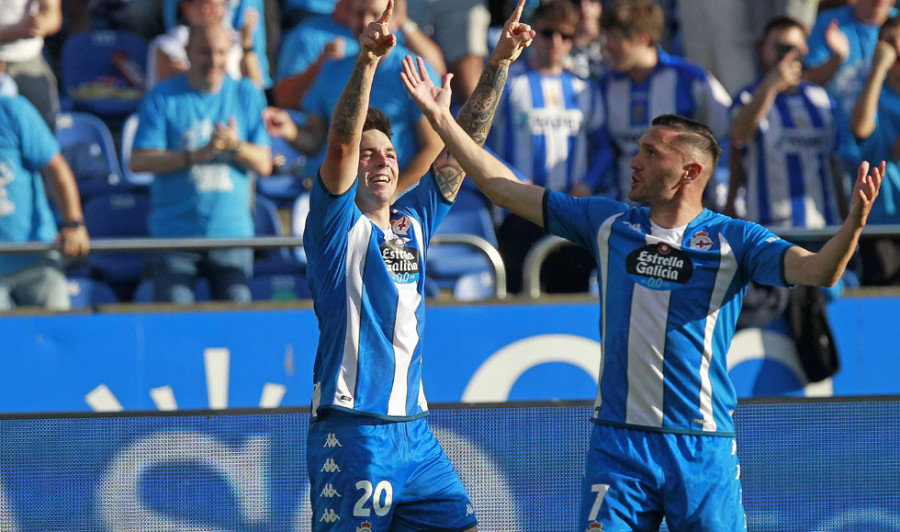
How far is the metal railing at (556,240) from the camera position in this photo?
683cm

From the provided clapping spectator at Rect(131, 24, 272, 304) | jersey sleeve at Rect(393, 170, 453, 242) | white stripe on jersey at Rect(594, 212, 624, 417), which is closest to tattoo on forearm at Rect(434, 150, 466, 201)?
jersey sleeve at Rect(393, 170, 453, 242)

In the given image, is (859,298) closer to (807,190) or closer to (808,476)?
(807,190)

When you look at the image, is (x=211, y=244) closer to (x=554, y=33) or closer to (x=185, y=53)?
(x=185, y=53)

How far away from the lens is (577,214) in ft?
15.5

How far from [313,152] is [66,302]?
1.77 metres

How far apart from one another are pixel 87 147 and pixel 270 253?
1.94 meters

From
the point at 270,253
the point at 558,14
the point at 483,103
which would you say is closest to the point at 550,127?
the point at 558,14

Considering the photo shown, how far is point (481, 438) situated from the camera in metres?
5.17

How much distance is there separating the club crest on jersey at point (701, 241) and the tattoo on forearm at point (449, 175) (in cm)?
95

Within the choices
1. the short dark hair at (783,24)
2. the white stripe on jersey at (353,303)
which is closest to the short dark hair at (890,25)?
the short dark hair at (783,24)

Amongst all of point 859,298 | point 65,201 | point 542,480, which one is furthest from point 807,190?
point 65,201

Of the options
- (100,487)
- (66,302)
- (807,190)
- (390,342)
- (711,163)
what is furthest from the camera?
(807,190)

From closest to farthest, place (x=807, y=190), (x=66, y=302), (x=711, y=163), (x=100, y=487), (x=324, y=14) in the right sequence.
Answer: (x=711, y=163), (x=100, y=487), (x=66, y=302), (x=807, y=190), (x=324, y=14)

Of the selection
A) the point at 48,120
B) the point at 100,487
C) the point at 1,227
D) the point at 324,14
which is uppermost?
the point at 324,14
